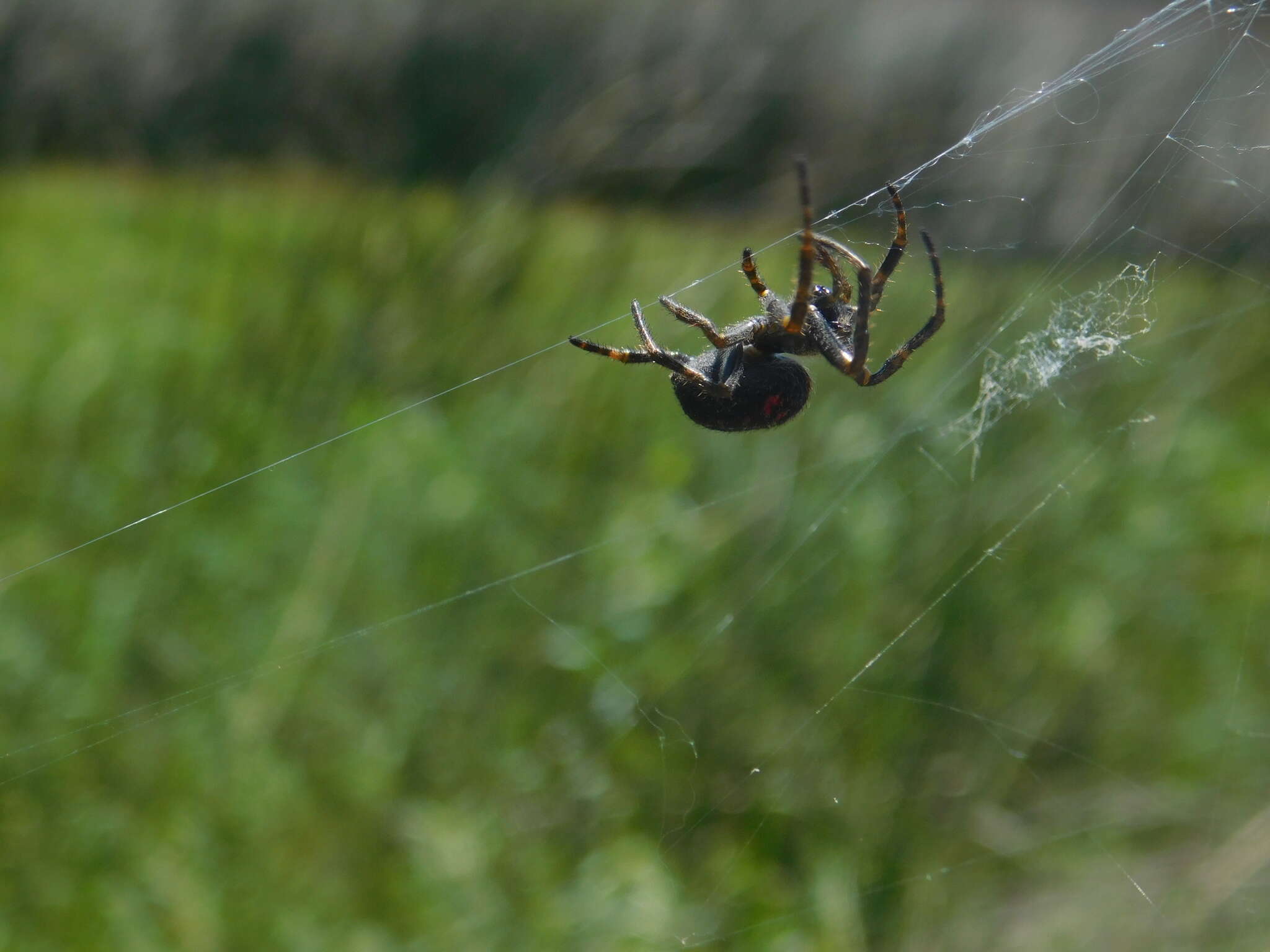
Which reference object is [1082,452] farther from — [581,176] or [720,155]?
[720,155]

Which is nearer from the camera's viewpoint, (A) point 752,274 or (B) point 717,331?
(A) point 752,274

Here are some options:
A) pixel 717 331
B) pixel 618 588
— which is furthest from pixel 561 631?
pixel 717 331

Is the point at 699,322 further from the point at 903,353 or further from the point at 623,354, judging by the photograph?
the point at 903,353

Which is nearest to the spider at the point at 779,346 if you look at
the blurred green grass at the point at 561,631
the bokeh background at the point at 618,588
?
the bokeh background at the point at 618,588

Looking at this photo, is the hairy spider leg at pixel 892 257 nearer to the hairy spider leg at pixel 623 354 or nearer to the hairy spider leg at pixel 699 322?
the hairy spider leg at pixel 699 322

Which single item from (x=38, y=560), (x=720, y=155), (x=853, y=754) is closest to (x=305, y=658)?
(x=38, y=560)

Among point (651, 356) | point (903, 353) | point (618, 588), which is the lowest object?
point (618, 588)

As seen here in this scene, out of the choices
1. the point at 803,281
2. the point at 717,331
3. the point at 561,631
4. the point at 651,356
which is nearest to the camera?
the point at 803,281

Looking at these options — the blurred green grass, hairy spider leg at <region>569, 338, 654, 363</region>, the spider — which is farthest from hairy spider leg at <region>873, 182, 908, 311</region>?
the blurred green grass
